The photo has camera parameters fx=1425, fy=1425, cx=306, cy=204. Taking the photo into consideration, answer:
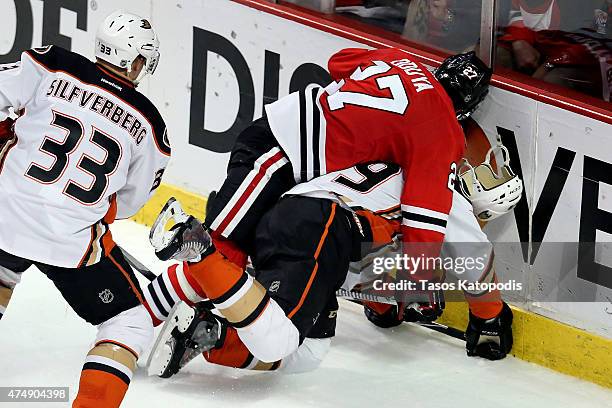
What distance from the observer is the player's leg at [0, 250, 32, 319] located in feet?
12.4

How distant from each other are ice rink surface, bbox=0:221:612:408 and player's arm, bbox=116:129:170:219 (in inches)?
22.4

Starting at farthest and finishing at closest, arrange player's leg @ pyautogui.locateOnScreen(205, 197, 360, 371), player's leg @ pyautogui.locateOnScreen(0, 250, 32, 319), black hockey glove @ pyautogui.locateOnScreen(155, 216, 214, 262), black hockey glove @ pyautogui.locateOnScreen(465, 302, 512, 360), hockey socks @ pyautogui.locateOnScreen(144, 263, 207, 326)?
black hockey glove @ pyautogui.locateOnScreen(465, 302, 512, 360) → hockey socks @ pyautogui.locateOnScreen(144, 263, 207, 326) → player's leg @ pyautogui.locateOnScreen(205, 197, 360, 371) → player's leg @ pyautogui.locateOnScreen(0, 250, 32, 319) → black hockey glove @ pyautogui.locateOnScreen(155, 216, 214, 262)

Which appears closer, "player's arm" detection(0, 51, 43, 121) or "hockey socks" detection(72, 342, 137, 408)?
"hockey socks" detection(72, 342, 137, 408)

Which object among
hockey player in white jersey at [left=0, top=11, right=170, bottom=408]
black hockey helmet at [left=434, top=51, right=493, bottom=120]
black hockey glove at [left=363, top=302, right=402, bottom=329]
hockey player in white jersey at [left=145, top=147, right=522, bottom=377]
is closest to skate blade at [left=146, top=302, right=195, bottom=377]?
hockey player in white jersey at [left=145, top=147, right=522, bottom=377]

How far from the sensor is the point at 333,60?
446cm

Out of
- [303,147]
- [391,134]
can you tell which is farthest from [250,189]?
[391,134]

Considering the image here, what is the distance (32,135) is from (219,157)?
5.06 feet

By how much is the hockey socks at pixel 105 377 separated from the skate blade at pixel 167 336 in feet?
1.14

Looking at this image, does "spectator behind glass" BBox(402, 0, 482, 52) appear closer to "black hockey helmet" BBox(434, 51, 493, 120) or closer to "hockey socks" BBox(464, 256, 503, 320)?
"black hockey helmet" BBox(434, 51, 493, 120)

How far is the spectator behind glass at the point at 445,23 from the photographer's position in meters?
4.65

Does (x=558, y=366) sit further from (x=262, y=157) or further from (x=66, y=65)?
(x=66, y=65)

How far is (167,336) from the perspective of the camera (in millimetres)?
4109

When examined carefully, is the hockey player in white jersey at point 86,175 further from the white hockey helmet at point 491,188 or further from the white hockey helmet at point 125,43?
the white hockey helmet at point 491,188

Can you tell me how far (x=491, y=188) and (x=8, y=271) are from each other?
1.50 meters
